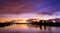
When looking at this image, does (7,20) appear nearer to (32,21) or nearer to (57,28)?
(32,21)

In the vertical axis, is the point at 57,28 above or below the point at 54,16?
below

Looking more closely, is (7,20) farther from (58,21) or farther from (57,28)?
(57,28)

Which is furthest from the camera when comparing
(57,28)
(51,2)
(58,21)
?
(57,28)

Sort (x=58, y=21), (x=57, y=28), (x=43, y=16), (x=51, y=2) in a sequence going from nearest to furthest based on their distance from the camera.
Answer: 1. (x=51, y=2)
2. (x=58, y=21)
3. (x=43, y=16)
4. (x=57, y=28)

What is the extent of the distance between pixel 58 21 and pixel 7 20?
1.05 metres

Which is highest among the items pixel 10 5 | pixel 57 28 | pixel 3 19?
Answer: pixel 10 5

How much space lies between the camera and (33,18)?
302 cm

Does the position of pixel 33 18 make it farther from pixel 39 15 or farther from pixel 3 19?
pixel 3 19

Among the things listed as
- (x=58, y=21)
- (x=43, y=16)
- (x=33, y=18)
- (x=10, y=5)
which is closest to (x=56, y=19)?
(x=58, y=21)

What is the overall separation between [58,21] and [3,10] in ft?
3.62

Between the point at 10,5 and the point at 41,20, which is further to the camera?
the point at 41,20

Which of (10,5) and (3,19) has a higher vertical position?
(10,5)

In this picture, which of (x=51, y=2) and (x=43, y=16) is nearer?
(x=51, y=2)

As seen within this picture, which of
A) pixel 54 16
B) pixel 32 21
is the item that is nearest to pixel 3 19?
pixel 32 21
